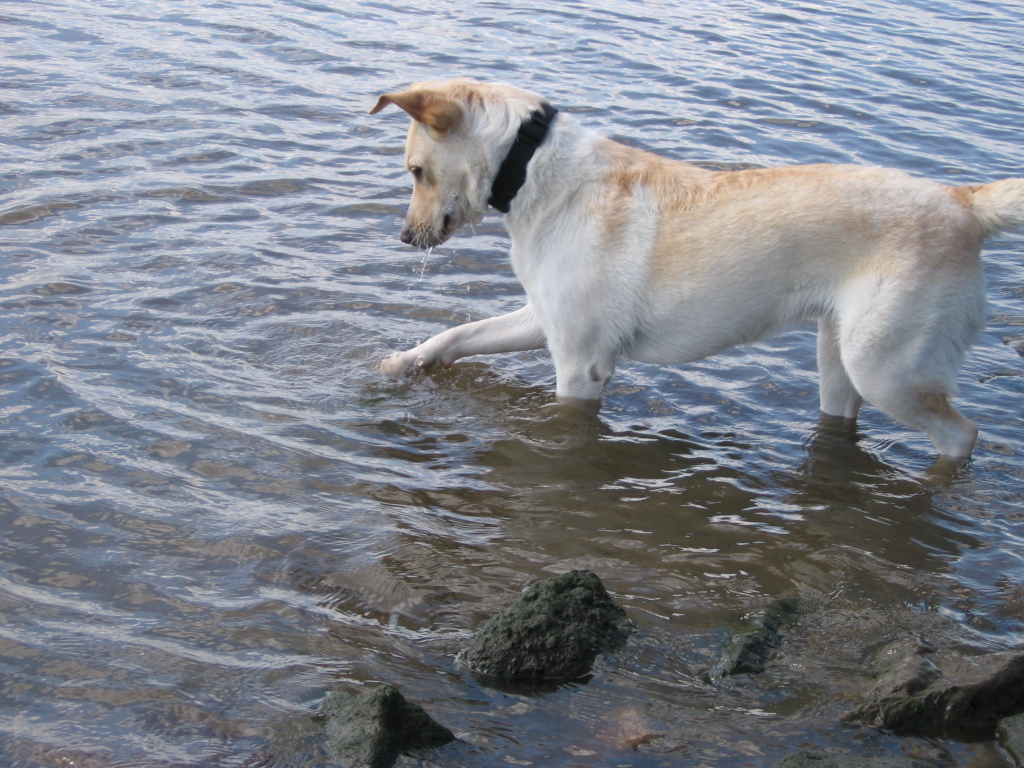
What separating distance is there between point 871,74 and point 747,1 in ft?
13.5

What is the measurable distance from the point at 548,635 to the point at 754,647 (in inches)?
29.5

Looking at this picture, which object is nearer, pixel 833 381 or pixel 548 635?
pixel 548 635

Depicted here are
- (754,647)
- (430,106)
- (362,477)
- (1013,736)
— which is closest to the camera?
(1013,736)

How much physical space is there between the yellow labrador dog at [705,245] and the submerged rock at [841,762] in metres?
2.16

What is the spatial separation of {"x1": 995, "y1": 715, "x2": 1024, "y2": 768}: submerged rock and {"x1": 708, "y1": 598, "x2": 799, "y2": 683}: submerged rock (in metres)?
0.74

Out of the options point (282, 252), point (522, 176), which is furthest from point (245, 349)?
point (522, 176)

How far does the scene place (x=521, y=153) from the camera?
498cm

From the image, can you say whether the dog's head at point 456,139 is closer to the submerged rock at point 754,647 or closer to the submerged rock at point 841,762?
the submerged rock at point 754,647

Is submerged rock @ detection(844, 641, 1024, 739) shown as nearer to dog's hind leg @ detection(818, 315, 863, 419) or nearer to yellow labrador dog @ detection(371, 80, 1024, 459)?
yellow labrador dog @ detection(371, 80, 1024, 459)

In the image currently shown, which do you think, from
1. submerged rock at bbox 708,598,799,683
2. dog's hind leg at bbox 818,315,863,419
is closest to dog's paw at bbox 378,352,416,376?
dog's hind leg at bbox 818,315,863,419

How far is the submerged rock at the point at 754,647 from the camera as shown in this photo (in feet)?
11.4

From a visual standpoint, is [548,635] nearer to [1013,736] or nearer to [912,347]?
[1013,736]

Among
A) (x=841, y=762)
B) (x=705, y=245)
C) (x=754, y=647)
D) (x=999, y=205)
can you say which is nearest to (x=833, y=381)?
(x=705, y=245)

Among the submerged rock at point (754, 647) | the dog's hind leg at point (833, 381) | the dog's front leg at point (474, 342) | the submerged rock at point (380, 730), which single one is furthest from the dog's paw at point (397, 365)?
the submerged rock at point (380, 730)
